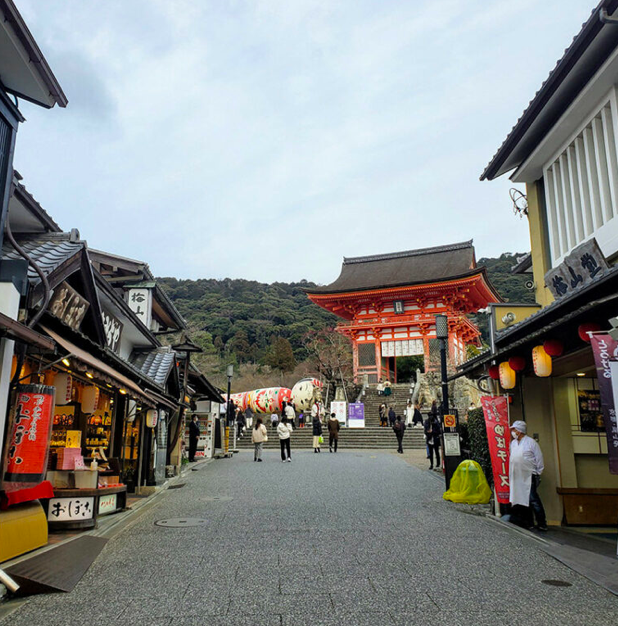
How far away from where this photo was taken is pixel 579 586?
543cm

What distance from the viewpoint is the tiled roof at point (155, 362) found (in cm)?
1330

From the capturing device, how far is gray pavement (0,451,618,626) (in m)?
4.53

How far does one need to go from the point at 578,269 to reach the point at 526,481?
3373mm

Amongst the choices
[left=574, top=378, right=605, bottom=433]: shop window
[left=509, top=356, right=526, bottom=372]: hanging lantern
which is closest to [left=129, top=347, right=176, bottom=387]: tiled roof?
[left=509, top=356, right=526, bottom=372]: hanging lantern

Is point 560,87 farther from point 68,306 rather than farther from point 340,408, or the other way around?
point 340,408

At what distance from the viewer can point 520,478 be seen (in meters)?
8.45

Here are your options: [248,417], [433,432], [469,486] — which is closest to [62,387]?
[469,486]

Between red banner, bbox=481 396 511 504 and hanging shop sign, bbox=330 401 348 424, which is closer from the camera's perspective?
red banner, bbox=481 396 511 504

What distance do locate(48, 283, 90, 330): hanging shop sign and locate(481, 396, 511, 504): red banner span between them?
22.2ft

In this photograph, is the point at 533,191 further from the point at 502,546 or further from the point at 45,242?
the point at 45,242

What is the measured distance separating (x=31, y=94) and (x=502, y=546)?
28.8 ft

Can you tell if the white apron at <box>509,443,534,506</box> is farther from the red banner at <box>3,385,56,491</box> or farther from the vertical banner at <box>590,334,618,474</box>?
the red banner at <box>3,385,56,491</box>

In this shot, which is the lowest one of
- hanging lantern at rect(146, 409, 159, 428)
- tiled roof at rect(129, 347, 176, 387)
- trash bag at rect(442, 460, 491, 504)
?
trash bag at rect(442, 460, 491, 504)

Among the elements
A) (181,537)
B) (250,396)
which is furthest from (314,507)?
(250,396)
